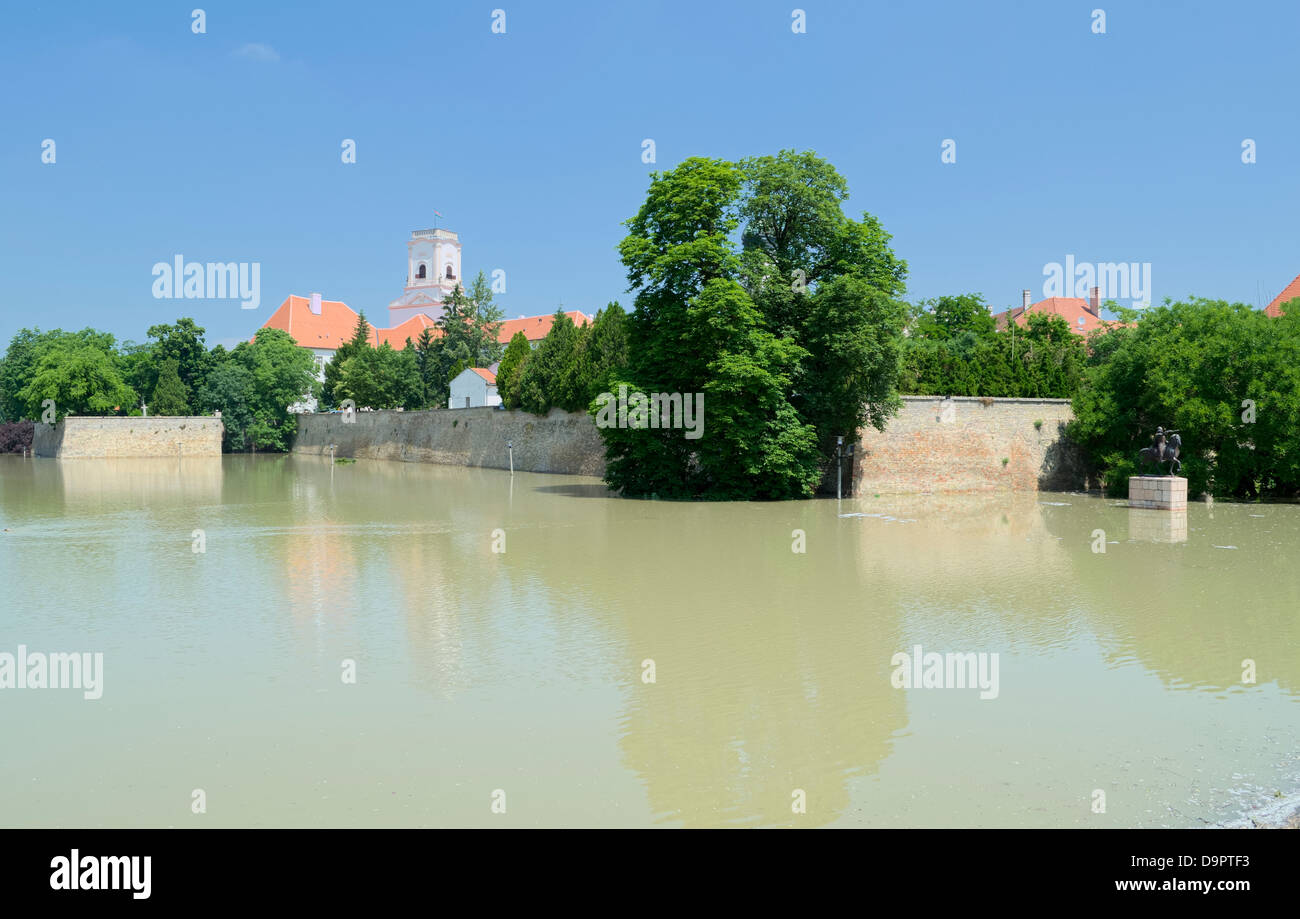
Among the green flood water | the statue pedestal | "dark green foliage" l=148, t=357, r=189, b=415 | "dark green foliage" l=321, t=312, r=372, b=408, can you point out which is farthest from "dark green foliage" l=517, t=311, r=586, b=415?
"dark green foliage" l=148, t=357, r=189, b=415

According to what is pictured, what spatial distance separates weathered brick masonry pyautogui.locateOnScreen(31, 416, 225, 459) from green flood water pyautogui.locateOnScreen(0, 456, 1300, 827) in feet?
186

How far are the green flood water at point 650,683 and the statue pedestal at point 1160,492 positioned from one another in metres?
6.39

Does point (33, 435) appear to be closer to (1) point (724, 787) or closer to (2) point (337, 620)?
(2) point (337, 620)

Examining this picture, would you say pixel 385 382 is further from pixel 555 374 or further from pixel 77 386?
pixel 555 374

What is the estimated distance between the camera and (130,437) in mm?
70812

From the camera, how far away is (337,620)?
38.9 ft

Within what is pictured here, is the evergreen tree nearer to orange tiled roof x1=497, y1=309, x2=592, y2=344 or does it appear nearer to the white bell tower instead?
orange tiled roof x1=497, y1=309, x2=592, y2=344

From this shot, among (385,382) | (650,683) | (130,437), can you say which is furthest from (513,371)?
(650,683)

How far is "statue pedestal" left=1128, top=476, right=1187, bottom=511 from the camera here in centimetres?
2614

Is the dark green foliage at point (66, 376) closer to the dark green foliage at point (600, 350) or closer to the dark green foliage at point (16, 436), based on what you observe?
the dark green foliage at point (16, 436)

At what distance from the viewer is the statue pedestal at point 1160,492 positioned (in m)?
26.1

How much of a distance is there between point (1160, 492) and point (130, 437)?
69.2m
